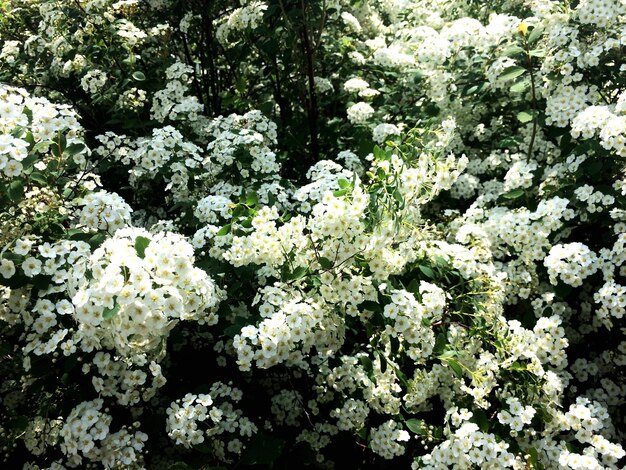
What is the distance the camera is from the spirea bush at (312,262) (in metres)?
2.16

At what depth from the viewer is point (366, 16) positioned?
210 inches

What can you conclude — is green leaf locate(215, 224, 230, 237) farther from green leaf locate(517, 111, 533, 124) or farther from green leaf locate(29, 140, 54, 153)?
green leaf locate(517, 111, 533, 124)

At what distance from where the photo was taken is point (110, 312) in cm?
169

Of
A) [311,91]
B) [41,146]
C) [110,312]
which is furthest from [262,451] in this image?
[311,91]

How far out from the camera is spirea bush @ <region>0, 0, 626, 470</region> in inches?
84.9

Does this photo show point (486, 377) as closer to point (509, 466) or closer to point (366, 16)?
point (509, 466)

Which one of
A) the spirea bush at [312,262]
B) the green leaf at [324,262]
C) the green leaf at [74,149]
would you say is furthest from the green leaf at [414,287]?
the green leaf at [74,149]

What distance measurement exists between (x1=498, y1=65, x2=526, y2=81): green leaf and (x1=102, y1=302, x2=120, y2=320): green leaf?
266 centimetres

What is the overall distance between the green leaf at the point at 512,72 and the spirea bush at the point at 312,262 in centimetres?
5

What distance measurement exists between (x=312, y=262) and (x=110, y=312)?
2.98 ft

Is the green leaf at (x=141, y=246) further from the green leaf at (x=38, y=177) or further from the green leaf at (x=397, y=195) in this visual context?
the green leaf at (x=397, y=195)

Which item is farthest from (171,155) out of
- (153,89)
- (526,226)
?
(526,226)

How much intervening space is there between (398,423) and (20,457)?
1.96 metres

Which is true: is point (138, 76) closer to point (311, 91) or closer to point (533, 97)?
point (311, 91)
